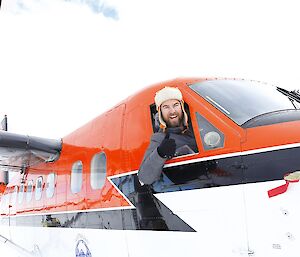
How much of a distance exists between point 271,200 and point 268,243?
330 mm

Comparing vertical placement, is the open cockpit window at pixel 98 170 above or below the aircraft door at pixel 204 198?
above

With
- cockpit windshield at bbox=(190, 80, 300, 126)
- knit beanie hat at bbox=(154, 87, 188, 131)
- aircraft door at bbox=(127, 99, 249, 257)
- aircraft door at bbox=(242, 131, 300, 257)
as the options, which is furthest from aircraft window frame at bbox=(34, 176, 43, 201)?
aircraft door at bbox=(242, 131, 300, 257)

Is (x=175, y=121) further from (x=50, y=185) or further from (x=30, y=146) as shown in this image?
(x=30, y=146)

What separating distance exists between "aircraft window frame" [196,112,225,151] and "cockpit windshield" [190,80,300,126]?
7.3 inches

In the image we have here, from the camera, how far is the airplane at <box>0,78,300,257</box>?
2770 mm

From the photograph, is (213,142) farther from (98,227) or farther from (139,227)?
(98,227)

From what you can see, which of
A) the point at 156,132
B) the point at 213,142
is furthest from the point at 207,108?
the point at 156,132

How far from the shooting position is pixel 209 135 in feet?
10.9

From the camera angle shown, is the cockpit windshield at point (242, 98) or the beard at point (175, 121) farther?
the beard at point (175, 121)

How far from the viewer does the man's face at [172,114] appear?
354 centimetres

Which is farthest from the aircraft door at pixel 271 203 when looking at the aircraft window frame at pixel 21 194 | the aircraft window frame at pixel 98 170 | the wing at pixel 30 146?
the aircraft window frame at pixel 21 194

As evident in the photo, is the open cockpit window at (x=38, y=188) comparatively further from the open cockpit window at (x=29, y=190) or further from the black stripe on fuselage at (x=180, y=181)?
the black stripe on fuselage at (x=180, y=181)

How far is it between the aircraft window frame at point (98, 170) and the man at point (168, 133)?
116 cm

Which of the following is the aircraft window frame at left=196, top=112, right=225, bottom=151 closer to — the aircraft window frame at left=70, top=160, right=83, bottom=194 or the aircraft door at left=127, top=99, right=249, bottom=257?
the aircraft door at left=127, top=99, right=249, bottom=257
